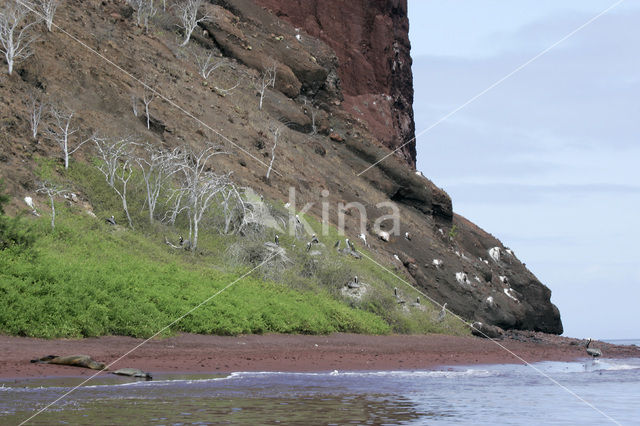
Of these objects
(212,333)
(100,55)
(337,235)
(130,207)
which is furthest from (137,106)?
(212,333)

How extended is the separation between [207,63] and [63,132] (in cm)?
1955

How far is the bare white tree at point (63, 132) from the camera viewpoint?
3644cm

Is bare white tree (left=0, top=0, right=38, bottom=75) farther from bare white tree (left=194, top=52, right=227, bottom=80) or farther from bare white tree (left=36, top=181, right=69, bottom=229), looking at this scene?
bare white tree (left=194, top=52, right=227, bottom=80)

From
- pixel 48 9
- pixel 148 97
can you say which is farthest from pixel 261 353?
pixel 48 9

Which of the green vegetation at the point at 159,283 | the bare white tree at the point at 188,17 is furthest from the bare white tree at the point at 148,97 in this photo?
the bare white tree at the point at 188,17

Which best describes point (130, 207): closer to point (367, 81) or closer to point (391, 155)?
point (391, 155)

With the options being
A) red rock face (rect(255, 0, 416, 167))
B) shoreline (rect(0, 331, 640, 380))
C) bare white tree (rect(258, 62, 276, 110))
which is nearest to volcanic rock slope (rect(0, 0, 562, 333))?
red rock face (rect(255, 0, 416, 167))

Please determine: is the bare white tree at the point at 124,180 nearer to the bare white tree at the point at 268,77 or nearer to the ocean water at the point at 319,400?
the ocean water at the point at 319,400

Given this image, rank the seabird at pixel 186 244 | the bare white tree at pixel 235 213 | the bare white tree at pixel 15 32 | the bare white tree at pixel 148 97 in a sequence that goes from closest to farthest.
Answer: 1. the seabird at pixel 186 244
2. the bare white tree at pixel 235 213
3. the bare white tree at pixel 15 32
4. the bare white tree at pixel 148 97

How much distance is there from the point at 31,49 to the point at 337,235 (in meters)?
20.6

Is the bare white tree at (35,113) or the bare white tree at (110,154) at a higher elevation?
the bare white tree at (35,113)

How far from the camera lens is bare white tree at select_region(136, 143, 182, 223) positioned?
36.5 meters

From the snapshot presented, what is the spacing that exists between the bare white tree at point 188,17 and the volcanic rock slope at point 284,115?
2.79 feet

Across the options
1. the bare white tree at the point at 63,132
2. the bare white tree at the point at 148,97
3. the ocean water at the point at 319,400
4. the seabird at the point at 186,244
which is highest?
the bare white tree at the point at 148,97
